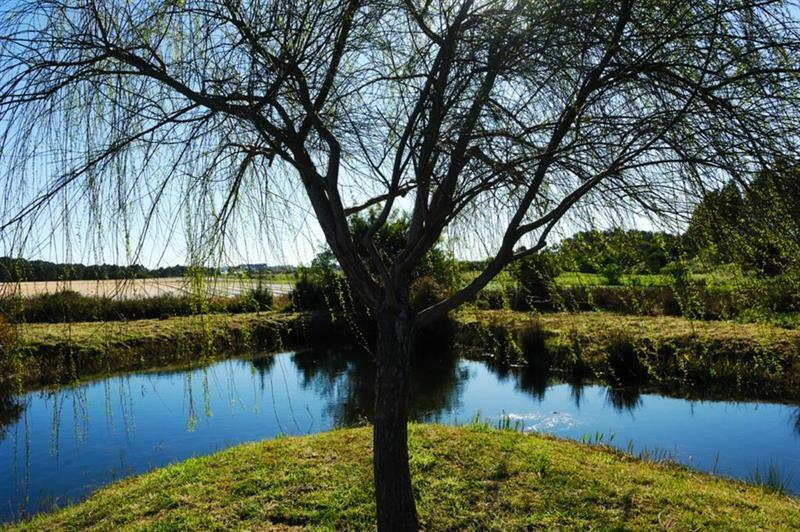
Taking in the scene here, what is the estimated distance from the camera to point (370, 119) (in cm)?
294

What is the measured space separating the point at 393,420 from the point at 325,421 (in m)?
5.24

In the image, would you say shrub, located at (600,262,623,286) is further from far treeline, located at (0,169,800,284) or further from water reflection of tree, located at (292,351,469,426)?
water reflection of tree, located at (292,351,469,426)

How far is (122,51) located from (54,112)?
37 centimetres

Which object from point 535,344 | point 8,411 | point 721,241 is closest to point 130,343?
point 8,411

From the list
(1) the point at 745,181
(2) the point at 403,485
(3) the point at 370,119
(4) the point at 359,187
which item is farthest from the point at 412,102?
(2) the point at 403,485

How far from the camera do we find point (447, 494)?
12.8 ft

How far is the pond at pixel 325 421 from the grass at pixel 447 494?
614 millimetres

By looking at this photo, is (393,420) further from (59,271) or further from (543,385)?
(543,385)

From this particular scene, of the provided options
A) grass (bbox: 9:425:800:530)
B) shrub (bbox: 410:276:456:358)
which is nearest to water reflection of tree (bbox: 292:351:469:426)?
shrub (bbox: 410:276:456:358)

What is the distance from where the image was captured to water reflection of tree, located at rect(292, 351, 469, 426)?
8327 mm

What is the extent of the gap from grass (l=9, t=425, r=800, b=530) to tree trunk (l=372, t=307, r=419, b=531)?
2.26 feet

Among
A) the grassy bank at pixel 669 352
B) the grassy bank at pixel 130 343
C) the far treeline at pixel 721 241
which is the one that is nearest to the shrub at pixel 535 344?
the grassy bank at pixel 669 352

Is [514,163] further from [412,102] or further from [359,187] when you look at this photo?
[359,187]

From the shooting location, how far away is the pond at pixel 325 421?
5875 mm
